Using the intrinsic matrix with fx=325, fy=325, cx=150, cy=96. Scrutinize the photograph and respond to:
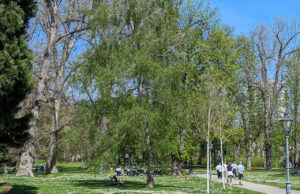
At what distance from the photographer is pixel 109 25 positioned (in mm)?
21750

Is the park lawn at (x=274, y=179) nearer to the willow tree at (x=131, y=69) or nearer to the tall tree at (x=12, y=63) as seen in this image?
the willow tree at (x=131, y=69)

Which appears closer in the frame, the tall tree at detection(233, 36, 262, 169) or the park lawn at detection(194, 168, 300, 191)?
the park lawn at detection(194, 168, 300, 191)

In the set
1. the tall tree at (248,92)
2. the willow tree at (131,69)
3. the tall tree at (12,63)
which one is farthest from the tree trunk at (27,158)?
the tall tree at (248,92)

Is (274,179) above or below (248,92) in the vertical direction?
below

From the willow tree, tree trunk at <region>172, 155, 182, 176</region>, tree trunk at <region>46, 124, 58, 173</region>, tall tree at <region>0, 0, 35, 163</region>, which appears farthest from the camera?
tree trunk at <region>46, 124, 58, 173</region>

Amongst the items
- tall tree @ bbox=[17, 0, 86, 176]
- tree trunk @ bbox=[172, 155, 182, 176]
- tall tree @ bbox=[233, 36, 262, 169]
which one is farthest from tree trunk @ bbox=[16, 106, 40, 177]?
tall tree @ bbox=[233, 36, 262, 169]

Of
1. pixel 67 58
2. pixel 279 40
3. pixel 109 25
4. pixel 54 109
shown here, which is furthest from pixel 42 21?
pixel 279 40

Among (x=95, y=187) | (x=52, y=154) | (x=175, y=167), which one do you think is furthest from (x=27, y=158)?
(x=175, y=167)

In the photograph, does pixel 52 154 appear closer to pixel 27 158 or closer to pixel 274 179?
pixel 27 158

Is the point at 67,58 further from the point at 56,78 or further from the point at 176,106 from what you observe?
the point at 176,106

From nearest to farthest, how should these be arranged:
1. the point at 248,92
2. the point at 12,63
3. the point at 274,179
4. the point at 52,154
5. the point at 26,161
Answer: the point at 12,63, the point at 274,179, the point at 26,161, the point at 52,154, the point at 248,92

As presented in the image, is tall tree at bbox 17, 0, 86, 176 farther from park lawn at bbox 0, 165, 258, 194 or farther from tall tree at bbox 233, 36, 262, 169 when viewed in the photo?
tall tree at bbox 233, 36, 262, 169

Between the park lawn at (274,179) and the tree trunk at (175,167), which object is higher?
the tree trunk at (175,167)

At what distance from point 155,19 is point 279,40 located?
32.4 meters
